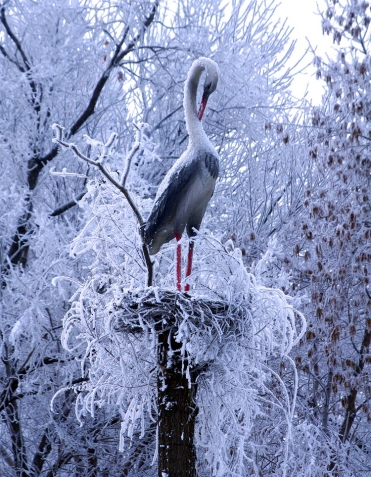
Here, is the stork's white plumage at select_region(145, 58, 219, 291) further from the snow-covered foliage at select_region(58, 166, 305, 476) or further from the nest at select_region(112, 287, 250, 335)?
the nest at select_region(112, 287, 250, 335)

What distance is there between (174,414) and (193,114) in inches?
63.5

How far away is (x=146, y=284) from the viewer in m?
4.16

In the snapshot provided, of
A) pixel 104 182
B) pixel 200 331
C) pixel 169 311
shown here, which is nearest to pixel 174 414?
pixel 200 331

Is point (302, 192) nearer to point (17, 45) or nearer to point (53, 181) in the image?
point (53, 181)

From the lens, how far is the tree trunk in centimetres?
403

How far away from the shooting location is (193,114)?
4398 mm

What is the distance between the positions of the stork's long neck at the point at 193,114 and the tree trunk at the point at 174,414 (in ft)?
3.39

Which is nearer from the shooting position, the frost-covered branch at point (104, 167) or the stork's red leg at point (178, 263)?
the frost-covered branch at point (104, 167)

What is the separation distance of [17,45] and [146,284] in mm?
4809

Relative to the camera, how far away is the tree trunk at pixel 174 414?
4.03 meters

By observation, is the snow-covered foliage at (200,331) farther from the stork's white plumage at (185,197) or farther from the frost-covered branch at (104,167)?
the frost-covered branch at (104,167)

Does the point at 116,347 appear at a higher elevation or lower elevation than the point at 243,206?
lower

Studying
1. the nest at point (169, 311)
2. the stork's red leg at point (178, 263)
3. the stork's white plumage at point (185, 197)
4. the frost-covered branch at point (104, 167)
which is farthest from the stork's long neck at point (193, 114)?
the nest at point (169, 311)

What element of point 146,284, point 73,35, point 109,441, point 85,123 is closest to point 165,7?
point 73,35
